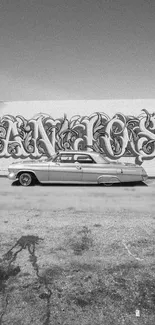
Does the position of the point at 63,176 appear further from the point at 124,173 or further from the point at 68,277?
the point at 68,277

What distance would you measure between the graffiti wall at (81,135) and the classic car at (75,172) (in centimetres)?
437

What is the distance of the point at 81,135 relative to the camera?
1232 centimetres

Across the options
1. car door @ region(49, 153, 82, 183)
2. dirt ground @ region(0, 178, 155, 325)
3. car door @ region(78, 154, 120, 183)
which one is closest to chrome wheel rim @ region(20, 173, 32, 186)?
car door @ region(49, 153, 82, 183)

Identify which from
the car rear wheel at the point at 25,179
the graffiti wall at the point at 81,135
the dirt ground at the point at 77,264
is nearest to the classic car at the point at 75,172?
the car rear wheel at the point at 25,179

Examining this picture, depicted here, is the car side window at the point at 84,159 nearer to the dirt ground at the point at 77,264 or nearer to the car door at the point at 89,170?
the car door at the point at 89,170

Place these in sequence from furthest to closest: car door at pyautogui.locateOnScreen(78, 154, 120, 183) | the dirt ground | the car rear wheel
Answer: the car rear wheel < car door at pyautogui.locateOnScreen(78, 154, 120, 183) < the dirt ground

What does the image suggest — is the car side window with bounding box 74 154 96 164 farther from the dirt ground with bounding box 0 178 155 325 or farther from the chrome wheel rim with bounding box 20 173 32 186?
the dirt ground with bounding box 0 178 155 325

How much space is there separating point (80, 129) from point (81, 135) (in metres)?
0.36

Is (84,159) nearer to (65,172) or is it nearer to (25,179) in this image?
(65,172)

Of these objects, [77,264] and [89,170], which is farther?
[89,170]

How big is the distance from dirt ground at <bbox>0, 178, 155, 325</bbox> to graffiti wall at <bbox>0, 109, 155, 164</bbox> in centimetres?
706

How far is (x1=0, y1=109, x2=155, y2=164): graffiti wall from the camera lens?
471 inches

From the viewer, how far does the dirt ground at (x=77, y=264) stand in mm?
2039

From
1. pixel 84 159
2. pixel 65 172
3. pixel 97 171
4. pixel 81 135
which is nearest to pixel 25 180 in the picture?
pixel 65 172
